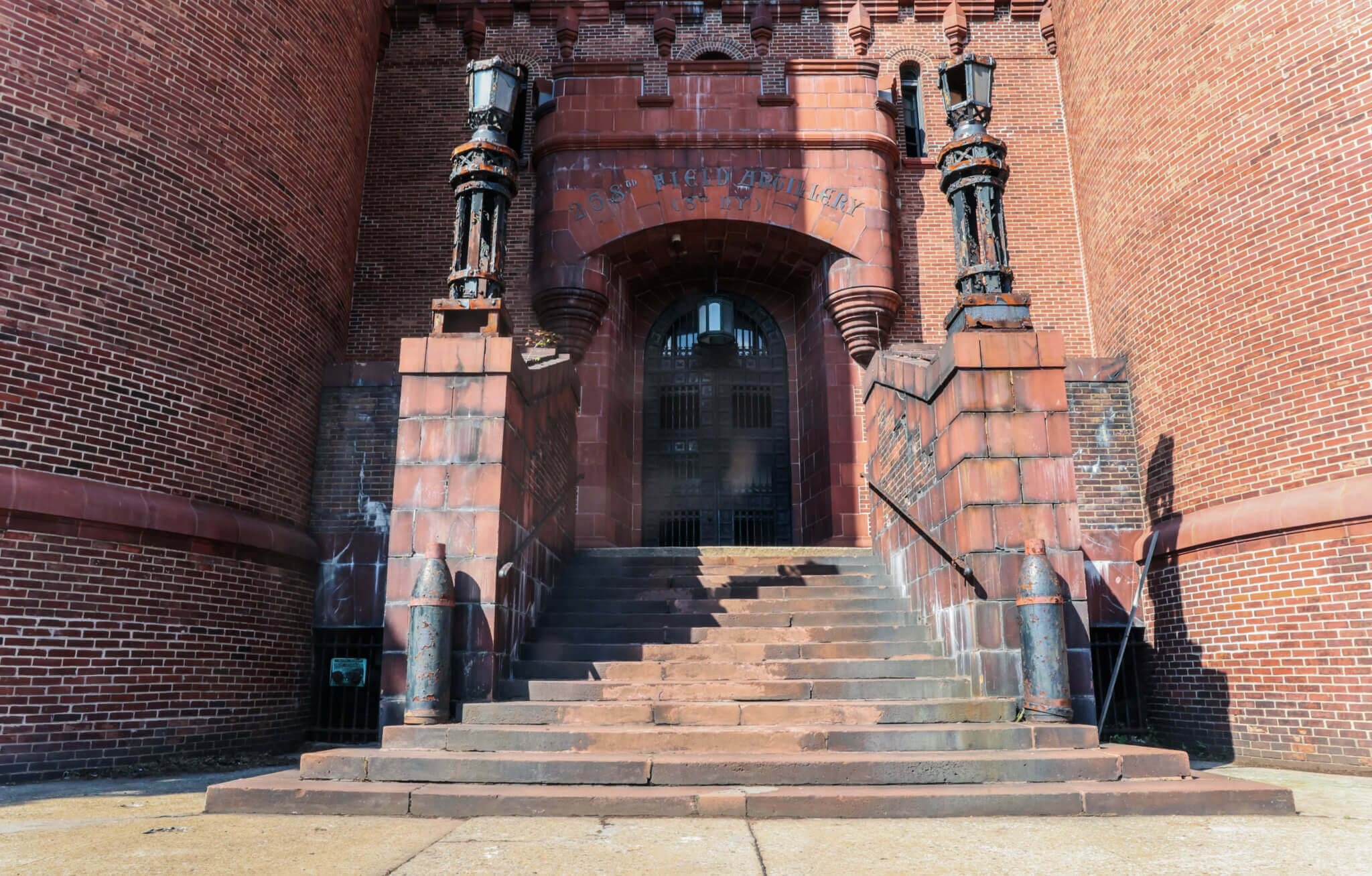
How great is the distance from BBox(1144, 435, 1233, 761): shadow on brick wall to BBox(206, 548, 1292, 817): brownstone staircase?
12.3 ft

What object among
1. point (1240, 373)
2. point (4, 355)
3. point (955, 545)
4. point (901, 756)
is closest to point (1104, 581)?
point (1240, 373)

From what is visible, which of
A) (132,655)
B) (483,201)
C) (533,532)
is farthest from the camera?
(132,655)

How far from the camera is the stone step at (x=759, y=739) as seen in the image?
5.74 meters

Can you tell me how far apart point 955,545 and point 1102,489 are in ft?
15.9

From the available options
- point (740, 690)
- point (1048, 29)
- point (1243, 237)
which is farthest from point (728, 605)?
point (1048, 29)

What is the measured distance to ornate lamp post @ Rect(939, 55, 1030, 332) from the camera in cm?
710

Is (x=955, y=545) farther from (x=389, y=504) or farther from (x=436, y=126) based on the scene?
(x=436, y=126)

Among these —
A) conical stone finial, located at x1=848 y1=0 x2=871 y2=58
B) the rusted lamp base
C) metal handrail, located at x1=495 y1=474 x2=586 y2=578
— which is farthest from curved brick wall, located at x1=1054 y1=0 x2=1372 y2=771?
the rusted lamp base

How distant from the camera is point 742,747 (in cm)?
575

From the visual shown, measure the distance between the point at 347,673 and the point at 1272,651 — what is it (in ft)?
32.8

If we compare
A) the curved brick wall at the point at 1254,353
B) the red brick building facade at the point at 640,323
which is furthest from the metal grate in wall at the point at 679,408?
the curved brick wall at the point at 1254,353

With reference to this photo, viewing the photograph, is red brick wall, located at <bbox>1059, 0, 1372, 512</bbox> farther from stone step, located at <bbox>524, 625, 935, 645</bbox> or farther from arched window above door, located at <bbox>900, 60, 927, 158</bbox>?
stone step, located at <bbox>524, 625, 935, 645</bbox>

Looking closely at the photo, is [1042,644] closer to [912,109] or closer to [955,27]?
[912,109]

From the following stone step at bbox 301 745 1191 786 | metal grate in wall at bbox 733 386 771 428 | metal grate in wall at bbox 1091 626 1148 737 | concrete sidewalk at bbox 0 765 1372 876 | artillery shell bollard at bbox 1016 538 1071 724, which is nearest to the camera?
concrete sidewalk at bbox 0 765 1372 876
